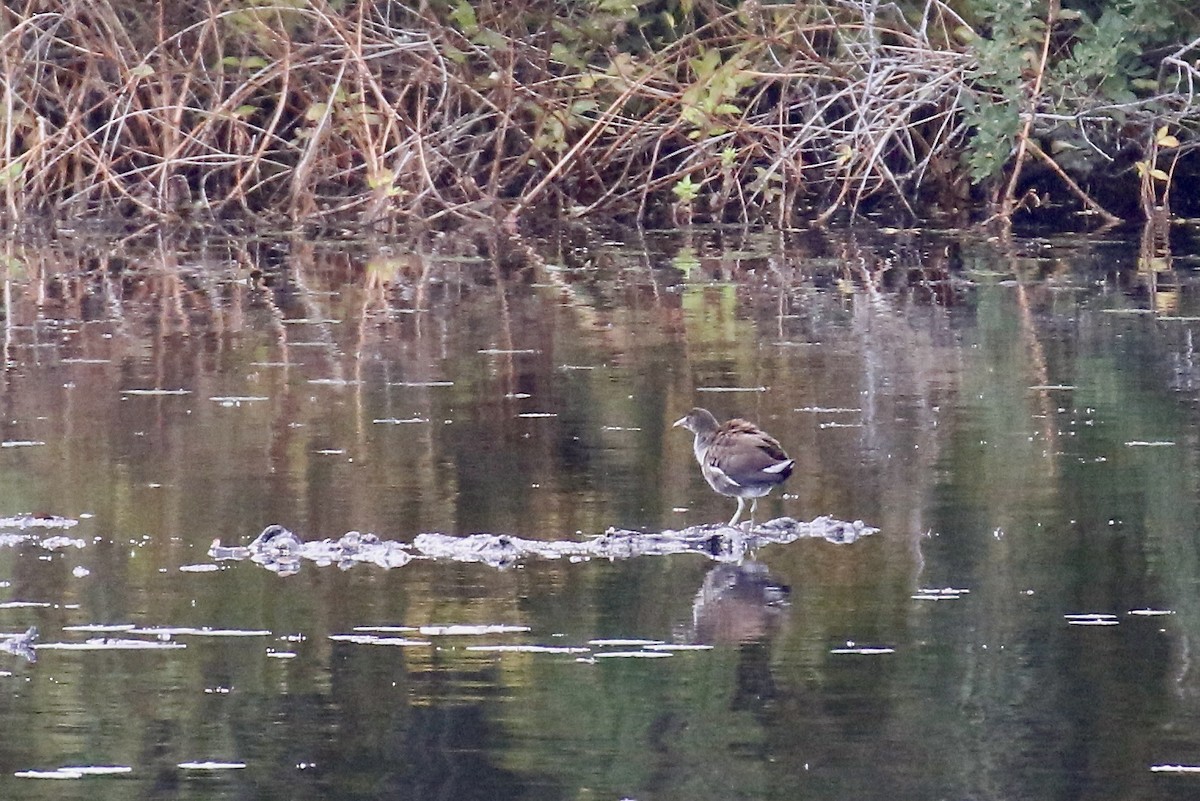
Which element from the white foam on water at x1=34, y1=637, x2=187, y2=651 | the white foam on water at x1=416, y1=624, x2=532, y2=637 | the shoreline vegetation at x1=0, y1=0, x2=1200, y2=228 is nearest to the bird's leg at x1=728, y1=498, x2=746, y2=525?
the white foam on water at x1=416, y1=624, x2=532, y2=637

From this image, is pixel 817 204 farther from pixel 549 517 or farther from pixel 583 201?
pixel 549 517

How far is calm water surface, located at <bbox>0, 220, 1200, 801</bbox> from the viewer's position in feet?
16.8

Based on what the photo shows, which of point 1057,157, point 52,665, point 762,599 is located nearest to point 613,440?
point 762,599

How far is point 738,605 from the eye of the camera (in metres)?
6.38

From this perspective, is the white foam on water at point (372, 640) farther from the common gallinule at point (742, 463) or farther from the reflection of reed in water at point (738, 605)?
the common gallinule at point (742, 463)

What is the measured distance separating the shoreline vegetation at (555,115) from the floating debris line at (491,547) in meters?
11.0

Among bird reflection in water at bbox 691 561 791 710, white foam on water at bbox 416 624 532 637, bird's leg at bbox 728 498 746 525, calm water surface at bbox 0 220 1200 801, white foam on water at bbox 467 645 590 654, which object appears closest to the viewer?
calm water surface at bbox 0 220 1200 801

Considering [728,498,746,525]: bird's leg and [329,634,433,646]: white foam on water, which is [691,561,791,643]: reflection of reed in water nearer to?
[728,498,746,525]: bird's leg

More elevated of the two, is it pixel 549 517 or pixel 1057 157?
pixel 1057 157

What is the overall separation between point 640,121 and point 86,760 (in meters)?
14.6

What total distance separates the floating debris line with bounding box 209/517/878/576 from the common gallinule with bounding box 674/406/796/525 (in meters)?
0.15

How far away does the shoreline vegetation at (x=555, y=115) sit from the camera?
60.1 ft

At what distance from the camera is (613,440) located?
895 centimetres

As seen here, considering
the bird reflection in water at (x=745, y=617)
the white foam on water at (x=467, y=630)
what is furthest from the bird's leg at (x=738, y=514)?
the white foam on water at (x=467, y=630)
